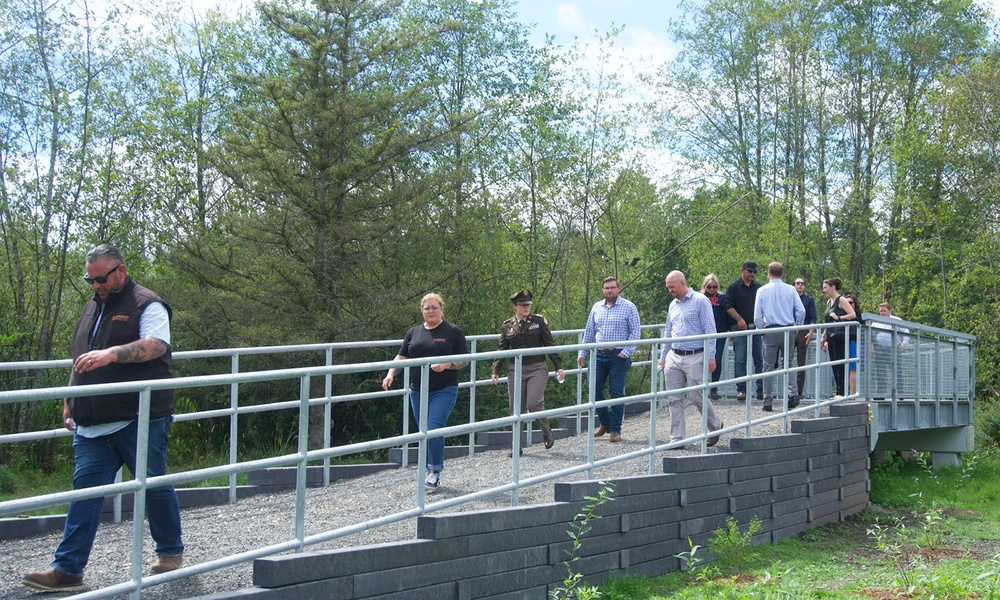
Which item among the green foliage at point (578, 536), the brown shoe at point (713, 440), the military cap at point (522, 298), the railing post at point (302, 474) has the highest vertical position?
the military cap at point (522, 298)

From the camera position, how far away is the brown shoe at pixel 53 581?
15.3ft

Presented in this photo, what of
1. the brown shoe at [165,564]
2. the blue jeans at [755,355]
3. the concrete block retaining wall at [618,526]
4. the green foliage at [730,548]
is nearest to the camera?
the brown shoe at [165,564]

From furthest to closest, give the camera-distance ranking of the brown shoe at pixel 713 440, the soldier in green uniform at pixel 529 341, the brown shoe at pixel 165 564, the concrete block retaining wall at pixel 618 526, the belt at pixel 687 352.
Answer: the brown shoe at pixel 713 440 → the soldier in green uniform at pixel 529 341 → the belt at pixel 687 352 → the concrete block retaining wall at pixel 618 526 → the brown shoe at pixel 165 564

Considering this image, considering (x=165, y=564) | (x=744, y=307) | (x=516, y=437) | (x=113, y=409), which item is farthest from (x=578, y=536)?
(x=744, y=307)

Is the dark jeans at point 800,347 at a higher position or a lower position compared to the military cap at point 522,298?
lower

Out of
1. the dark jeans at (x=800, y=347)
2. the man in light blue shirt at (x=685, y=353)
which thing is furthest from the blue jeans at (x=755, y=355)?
the man in light blue shirt at (x=685, y=353)

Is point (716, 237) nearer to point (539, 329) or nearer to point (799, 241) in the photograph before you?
point (799, 241)

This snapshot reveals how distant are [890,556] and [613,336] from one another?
3278 millimetres

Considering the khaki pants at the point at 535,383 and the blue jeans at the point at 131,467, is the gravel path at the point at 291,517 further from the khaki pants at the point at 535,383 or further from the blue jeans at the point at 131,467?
the khaki pants at the point at 535,383

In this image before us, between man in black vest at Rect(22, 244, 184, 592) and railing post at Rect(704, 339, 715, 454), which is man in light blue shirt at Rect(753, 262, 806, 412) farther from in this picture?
man in black vest at Rect(22, 244, 184, 592)

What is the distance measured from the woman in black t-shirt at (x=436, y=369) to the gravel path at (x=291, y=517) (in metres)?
0.27

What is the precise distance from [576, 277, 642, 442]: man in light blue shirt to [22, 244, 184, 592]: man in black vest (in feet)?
17.8

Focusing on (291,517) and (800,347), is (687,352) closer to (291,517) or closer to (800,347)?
(800,347)

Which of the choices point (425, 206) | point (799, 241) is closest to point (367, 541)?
point (425, 206)
